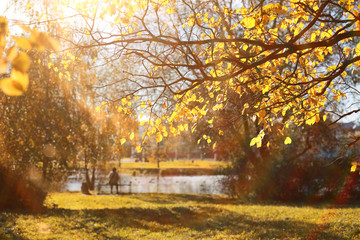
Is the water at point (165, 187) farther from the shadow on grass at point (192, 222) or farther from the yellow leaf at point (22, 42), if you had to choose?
the yellow leaf at point (22, 42)

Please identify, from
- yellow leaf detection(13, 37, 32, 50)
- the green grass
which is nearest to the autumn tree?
yellow leaf detection(13, 37, 32, 50)

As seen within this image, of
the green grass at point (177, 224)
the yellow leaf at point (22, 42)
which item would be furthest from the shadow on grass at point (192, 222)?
the yellow leaf at point (22, 42)

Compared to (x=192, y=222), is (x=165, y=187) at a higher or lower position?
lower

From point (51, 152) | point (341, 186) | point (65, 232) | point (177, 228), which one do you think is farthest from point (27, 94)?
point (341, 186)

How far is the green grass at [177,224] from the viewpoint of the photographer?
8695 millimetres

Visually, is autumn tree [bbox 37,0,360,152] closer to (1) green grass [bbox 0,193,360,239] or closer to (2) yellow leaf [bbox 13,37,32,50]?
(2) yellow leaf [bbox 13,37,32,50]

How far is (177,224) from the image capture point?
11.4 m

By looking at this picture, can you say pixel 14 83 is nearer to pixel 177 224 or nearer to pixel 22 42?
pixel 22 42

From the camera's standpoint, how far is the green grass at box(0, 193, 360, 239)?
8.70 m

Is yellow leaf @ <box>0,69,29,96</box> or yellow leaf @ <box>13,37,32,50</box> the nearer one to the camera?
yellow leaf @ <box>0,69,29,96</box>

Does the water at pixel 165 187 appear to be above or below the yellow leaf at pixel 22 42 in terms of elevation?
below

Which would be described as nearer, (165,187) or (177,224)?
(177,224)

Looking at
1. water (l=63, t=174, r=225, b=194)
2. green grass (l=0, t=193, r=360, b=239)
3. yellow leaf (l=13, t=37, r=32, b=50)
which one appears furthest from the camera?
water (l=63, t=174, r=225, b=194)

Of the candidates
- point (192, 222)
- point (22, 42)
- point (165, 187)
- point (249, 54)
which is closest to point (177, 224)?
point (192, 222)
